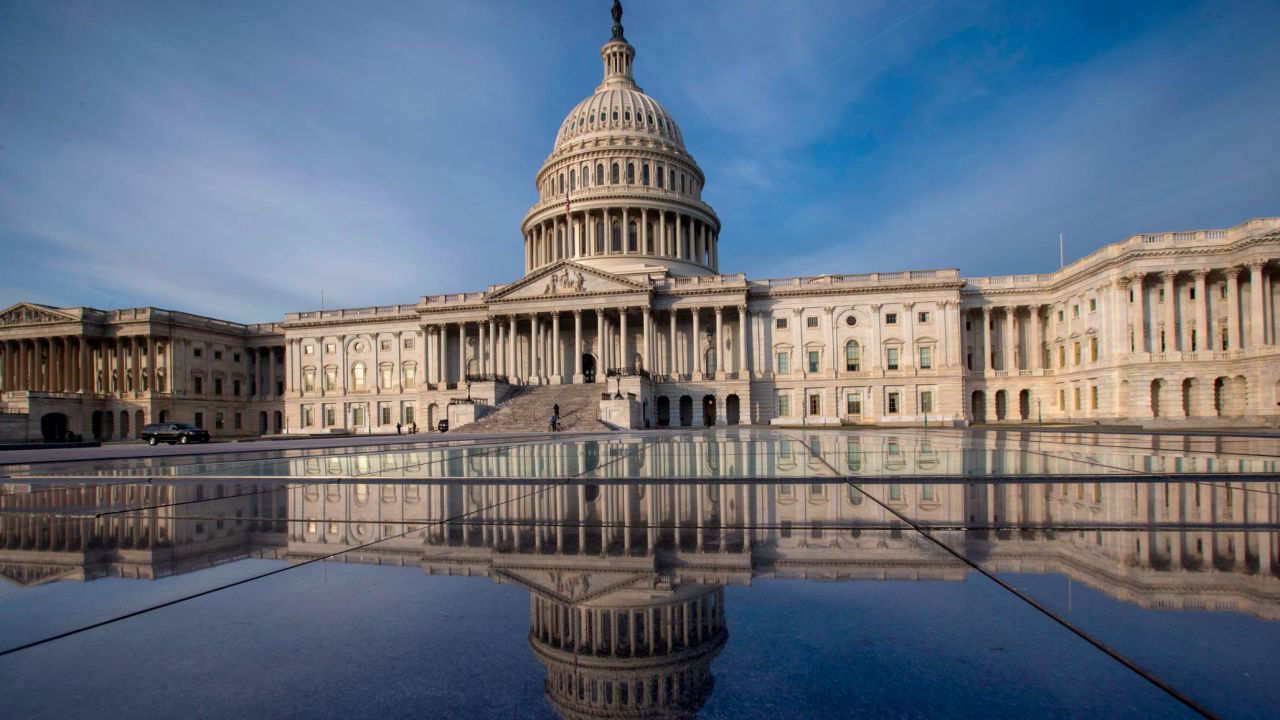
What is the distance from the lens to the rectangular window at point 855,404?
64.1 meters

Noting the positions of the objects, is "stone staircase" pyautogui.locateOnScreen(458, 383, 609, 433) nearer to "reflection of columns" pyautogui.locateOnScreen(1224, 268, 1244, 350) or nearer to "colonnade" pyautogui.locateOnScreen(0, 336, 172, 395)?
"reflection of columns" pyautogui.locateOnScreen(1224, 268, 1244, 350)

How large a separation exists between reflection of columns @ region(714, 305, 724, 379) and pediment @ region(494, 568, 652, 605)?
59581mm

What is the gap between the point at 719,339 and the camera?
211 feet

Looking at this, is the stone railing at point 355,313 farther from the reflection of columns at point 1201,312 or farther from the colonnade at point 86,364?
the reflection of columns at point 1201,312

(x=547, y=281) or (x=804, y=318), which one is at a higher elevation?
(x=547, y=281)

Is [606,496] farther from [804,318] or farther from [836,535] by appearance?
[804,318]

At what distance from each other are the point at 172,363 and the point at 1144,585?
96777 millimetres

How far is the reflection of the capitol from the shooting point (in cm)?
306

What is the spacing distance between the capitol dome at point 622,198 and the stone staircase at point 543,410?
65.7 ft

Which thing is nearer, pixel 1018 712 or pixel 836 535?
pixel 1018 712

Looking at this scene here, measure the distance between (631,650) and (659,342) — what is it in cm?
6481

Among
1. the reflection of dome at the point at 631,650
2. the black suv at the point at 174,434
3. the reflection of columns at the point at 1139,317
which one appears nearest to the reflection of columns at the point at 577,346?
the black suv at the point at 174,434

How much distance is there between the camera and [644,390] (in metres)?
56.8

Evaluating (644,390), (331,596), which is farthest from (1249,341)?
(331,596)
